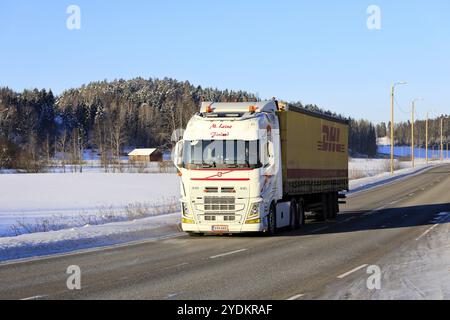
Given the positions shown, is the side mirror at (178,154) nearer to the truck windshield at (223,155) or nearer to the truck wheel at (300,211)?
the truck windshield at (223,155)

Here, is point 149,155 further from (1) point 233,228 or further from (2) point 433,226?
(1) point 233,228

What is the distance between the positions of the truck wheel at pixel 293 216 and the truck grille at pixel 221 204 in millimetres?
3325

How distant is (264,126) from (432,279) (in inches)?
324

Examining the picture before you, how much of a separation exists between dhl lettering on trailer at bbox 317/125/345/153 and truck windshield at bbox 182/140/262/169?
19.5 ft

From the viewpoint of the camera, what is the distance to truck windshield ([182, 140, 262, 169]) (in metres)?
17.8

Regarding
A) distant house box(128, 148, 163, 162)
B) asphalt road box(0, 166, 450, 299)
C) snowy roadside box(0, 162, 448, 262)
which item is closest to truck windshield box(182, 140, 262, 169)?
asphalt road box(0, 166, 450, 299)

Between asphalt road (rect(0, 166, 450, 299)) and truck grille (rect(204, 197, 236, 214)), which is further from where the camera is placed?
truck grille (rect(204, 197, 236, 214))

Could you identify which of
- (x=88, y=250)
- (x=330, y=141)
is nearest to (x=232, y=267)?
(x=88, y=250)

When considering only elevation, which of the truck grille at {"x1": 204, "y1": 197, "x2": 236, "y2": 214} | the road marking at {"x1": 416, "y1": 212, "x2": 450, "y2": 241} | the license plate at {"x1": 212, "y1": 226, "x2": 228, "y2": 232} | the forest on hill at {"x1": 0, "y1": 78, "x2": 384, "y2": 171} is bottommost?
the road marking at {"x1": 416, "y1": 212, "x2": 450, "y2": 241}

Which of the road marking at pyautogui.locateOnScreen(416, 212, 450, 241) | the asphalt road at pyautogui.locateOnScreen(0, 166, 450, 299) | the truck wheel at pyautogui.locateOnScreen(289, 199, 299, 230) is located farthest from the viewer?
the truck wheel at pyautogui.locateOnScreen(289, 199, 299, 230)

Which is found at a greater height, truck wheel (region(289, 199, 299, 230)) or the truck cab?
the truck cab

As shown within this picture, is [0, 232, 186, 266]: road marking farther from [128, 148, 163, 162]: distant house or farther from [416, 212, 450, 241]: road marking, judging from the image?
[128, 148, 163, 162]: distant house

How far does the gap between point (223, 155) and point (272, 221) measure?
2.61 m

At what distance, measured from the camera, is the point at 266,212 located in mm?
18141
